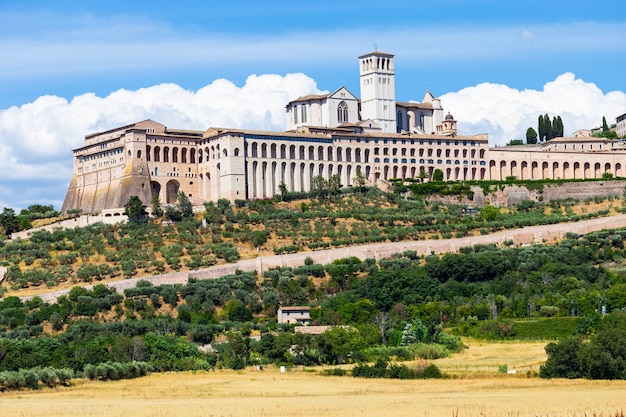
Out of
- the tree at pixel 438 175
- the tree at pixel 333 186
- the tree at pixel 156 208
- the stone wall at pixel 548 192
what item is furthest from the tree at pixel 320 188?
the stone wall at pixel 548 192

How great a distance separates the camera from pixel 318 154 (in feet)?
344

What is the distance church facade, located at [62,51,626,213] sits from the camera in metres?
100

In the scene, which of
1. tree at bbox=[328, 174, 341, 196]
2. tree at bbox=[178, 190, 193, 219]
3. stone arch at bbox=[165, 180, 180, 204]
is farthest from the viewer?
stone arch at bbox=[165, 180, 180, 204]

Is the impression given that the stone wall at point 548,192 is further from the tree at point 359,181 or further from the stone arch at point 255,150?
the stone arch at point 255,150

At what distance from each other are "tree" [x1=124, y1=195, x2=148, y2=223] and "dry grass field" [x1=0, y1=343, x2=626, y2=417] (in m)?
36.9

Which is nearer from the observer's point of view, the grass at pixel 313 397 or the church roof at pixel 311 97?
the grass at pixel 313 397

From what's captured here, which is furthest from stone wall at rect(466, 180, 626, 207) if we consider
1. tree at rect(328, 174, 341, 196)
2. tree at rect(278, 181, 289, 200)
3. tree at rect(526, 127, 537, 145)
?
tree at rect(526, 127, 537, 145)

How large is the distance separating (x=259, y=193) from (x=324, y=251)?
60.2 ft

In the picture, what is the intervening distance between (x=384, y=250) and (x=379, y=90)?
3177 cm

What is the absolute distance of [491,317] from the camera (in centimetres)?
6931

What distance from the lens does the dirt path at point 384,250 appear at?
7856 centimetres

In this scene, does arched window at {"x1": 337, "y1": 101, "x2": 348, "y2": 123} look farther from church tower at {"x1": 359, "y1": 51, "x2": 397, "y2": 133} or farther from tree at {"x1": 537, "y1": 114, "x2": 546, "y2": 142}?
tree at {"x1": 537, "y1": 114, "x2": 546, "y2": 142}

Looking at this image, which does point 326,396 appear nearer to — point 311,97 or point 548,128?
point 311,97

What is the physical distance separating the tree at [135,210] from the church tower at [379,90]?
1070 inches
